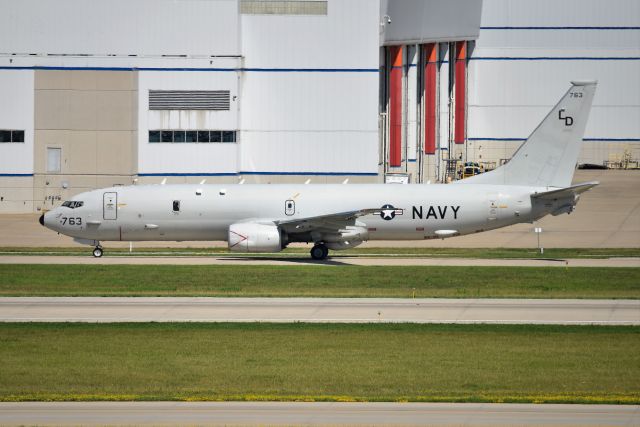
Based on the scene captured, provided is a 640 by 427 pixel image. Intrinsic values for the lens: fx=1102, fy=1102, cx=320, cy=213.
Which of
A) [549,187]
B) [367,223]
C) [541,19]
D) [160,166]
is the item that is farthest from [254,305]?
[541,19]

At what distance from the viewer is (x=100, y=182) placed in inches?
2913

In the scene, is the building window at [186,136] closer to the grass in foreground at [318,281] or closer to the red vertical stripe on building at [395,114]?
the red vertical stripe on building at [395,114]

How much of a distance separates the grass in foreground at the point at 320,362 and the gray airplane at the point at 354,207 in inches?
807

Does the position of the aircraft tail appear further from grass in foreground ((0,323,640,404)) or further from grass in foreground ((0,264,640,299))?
A: grass in foreground ((0,323,640,404))

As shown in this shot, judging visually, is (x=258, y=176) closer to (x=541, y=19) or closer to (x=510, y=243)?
(x=510, y=243)

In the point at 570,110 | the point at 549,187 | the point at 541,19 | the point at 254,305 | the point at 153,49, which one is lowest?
the point at 254,305

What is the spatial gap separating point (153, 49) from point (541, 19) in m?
43.9

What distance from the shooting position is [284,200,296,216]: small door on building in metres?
51.5

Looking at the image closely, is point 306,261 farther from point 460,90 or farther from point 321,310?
point 460,90

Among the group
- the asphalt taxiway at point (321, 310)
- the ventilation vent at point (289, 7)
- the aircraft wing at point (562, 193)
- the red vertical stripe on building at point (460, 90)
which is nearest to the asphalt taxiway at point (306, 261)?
the aircraft wing at point (562, 193)

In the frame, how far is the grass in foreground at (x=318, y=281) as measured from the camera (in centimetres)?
3791

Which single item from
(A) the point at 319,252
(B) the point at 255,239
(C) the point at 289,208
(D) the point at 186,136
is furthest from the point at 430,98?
(B) the point at 255,239

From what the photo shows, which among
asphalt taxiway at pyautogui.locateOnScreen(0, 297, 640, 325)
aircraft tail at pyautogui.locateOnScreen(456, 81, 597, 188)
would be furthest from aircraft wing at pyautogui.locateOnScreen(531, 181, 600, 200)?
asphalt taxiway at pyautogui.locateOnScreen(0, 297, 640, 325)

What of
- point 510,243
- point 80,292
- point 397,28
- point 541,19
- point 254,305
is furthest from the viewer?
point 541,19
